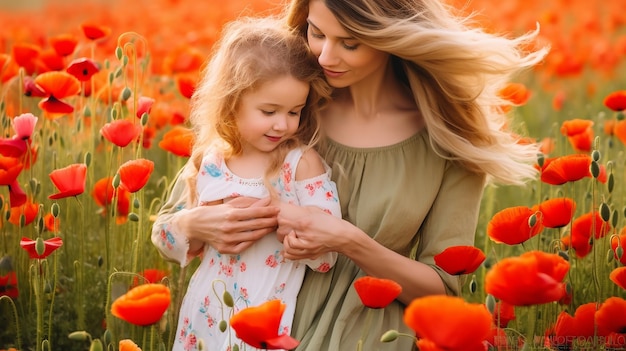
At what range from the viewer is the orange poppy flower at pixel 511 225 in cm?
236

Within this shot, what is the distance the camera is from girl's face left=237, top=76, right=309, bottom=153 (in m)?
2.51

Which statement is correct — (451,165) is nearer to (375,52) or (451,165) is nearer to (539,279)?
(375,52)

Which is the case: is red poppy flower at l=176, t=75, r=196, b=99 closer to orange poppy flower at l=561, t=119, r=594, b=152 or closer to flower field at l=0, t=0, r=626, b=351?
flower field at l=0, t=0, r=626, b=351

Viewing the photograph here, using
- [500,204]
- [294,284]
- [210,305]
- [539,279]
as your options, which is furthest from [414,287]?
[500,204]

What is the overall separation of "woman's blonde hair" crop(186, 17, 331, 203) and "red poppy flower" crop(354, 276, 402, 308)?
1.87 feet

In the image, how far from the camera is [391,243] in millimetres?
2686

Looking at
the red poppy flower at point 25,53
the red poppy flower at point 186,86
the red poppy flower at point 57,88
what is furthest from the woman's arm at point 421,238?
the red poppy flower at point 25,53

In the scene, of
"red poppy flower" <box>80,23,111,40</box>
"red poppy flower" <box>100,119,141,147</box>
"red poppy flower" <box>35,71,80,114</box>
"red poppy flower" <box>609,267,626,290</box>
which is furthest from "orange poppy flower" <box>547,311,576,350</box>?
"red poppy flower" <box>80,23,111,40</box>

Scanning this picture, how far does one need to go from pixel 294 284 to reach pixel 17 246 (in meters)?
0.95

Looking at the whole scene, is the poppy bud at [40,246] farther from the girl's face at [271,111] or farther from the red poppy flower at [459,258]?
the red poppy flower at [459,258]

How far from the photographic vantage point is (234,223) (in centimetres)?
250

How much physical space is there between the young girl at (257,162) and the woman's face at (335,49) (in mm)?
45

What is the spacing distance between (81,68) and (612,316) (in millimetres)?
1671

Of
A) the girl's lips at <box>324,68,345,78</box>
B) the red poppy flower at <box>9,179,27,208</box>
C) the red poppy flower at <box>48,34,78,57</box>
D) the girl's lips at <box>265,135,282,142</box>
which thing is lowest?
the red poppy flower at <box>9,179,27,208</box>
